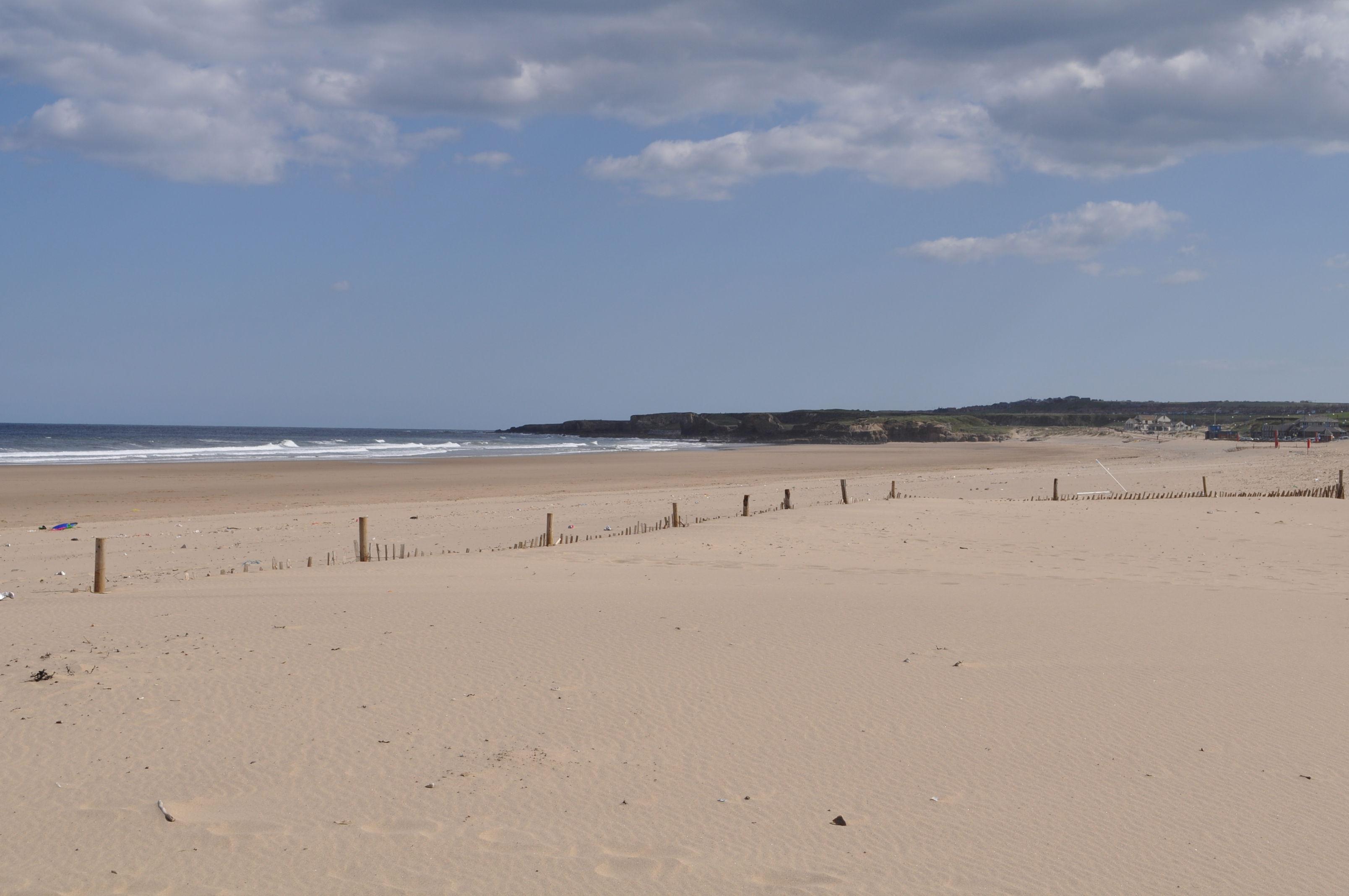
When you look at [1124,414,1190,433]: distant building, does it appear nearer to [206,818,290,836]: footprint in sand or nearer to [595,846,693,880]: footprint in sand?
[595,846,693,880]: footprint in sand

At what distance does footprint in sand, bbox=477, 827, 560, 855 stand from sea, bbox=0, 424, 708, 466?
54155mm

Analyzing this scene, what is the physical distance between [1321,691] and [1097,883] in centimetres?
409

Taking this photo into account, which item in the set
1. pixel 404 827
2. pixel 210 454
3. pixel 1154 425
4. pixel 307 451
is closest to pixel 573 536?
pixel 404 827

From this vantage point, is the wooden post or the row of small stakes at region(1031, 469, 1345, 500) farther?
the row of small stakes at region(1031, 469, 1345, 500)

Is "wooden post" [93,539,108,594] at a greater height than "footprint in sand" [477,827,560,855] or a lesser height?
greater

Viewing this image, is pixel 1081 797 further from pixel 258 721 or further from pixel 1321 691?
pixel 258 721

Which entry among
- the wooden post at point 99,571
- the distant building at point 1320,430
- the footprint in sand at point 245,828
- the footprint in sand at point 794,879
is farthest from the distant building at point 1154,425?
the footprint in sand at point 245,828

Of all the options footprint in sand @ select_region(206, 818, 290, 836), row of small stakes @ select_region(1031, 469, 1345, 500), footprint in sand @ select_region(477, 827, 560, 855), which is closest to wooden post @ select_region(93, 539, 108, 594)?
footprint in sand @ select_region(206, 818, 290, 836)

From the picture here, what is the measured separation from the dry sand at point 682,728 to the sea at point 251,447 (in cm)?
4876

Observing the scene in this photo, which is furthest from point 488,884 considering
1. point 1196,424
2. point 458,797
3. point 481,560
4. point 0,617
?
point 1196,424

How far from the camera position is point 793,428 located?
393 ft

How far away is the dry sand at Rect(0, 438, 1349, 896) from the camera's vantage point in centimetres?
Answer: 475

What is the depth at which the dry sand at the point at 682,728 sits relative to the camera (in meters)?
4.75

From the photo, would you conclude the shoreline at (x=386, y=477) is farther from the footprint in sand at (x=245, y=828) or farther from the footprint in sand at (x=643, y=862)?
the footprint in sand at (x=643, y=862)
